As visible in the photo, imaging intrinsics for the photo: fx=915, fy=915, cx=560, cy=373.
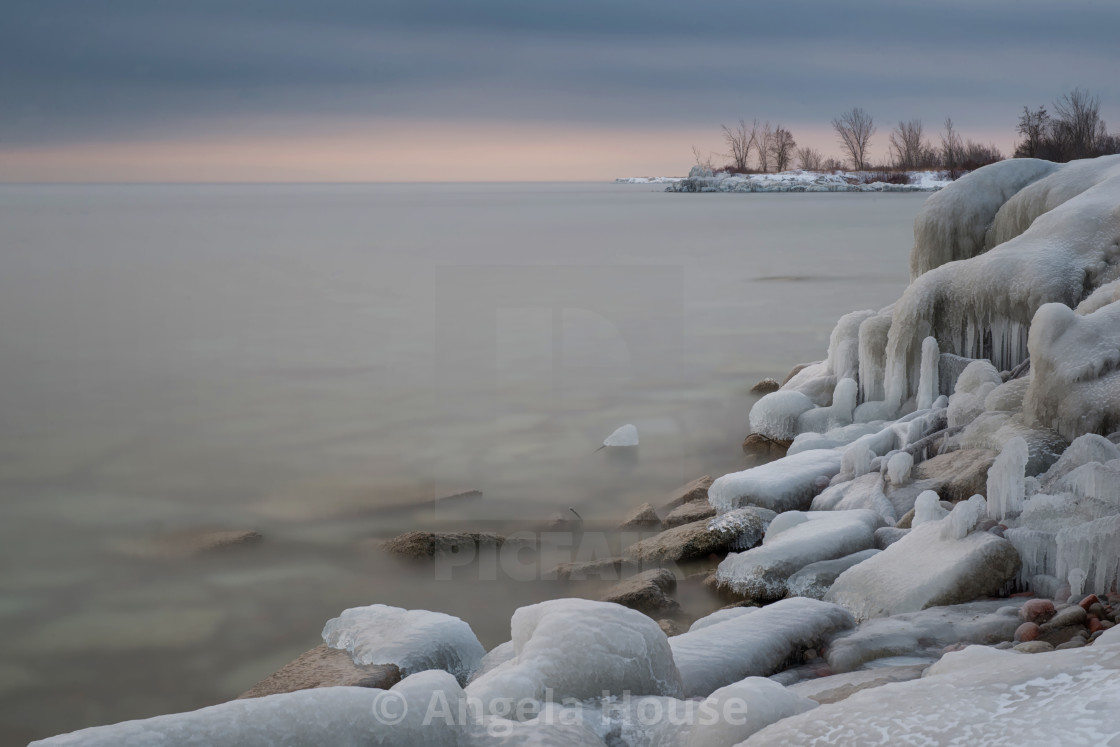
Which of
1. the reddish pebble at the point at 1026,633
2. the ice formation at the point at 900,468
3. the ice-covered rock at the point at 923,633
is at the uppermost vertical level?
the ice formation at the point at 900,468

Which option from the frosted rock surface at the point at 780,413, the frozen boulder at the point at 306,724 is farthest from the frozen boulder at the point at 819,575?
the frosted rock surface at the point at 780,413

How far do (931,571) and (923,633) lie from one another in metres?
0.65

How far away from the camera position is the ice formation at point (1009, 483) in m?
5.38

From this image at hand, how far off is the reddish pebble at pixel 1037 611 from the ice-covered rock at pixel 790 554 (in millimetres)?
1485

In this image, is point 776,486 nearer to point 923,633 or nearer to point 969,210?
point 923,633

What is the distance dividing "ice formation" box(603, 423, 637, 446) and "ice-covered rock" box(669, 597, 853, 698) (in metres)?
5.25

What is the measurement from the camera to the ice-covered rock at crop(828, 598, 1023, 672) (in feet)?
14.5

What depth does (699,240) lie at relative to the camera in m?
39.9

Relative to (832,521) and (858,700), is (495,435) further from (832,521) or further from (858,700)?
(858,700)

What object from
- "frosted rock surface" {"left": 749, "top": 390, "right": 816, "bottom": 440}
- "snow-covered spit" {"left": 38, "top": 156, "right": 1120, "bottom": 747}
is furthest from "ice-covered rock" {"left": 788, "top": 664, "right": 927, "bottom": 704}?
"frosted rock surface" {"left": 749, "top": 390, "right": 816, "bottom": 440}

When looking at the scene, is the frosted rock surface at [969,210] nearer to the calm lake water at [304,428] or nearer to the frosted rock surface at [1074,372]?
the calm lake water at [304,428]

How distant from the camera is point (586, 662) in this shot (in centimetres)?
344

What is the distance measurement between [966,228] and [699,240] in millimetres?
29762

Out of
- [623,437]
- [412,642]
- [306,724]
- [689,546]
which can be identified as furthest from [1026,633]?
[623,437]
